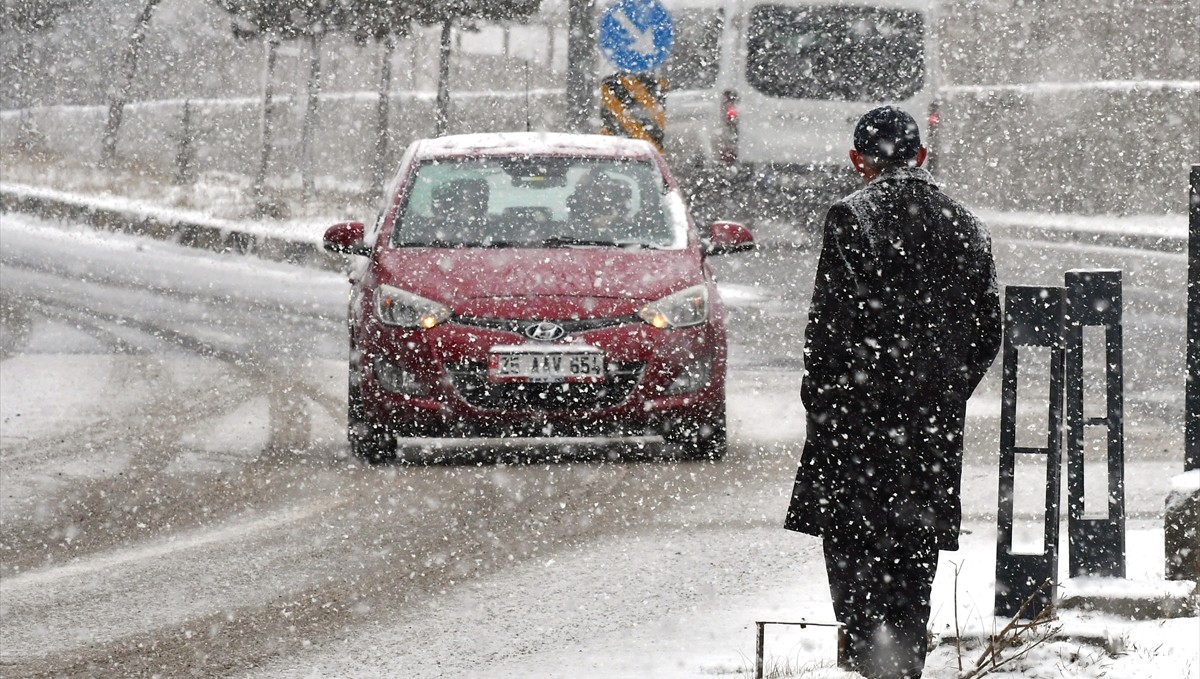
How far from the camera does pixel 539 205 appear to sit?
10242 mm

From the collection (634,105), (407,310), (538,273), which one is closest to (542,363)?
(538,273)

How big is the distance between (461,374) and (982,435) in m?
2.73

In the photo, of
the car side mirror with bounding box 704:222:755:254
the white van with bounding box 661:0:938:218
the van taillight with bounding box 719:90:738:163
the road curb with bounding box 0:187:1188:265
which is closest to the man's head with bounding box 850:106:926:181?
the car side mirror with bounding box 704:222:755:254

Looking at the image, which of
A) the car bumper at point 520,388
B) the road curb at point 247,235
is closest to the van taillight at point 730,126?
the road curb at point 247,235

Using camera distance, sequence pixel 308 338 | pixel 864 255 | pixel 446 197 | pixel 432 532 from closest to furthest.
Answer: pixel 864 255, pixel 432 532, pixel 446 197, pixel 308 338

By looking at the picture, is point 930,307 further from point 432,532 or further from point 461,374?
point 461,374

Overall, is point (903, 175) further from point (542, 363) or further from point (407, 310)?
point (407, 310)

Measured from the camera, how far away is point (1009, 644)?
5.36m

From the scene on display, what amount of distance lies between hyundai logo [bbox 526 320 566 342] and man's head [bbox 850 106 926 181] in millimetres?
4188

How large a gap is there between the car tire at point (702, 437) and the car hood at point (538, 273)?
0.60 m

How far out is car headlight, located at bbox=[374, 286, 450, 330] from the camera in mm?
9203

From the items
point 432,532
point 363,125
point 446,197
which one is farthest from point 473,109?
point 432,532

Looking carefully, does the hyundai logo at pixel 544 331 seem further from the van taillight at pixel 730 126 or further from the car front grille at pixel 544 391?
the van taillight at pixel 730 126

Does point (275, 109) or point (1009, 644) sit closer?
point (1009, 644)
